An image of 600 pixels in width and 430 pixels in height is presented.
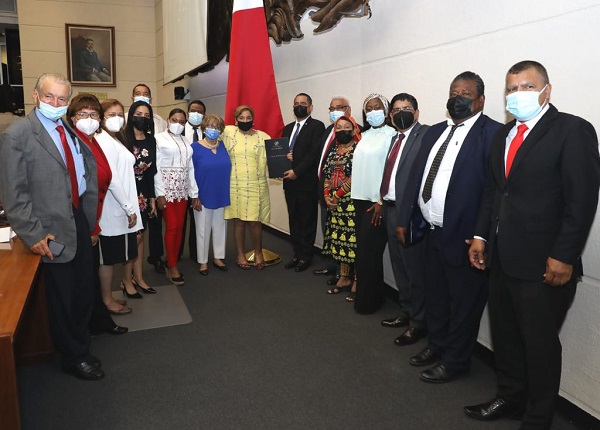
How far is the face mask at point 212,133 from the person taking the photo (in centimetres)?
412

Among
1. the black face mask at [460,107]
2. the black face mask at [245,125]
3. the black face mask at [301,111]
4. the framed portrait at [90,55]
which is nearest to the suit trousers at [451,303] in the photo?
the black face mask at [460,107]

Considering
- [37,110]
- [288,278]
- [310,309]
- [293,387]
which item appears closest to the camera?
[37,110]

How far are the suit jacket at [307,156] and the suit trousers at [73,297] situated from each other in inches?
84.0

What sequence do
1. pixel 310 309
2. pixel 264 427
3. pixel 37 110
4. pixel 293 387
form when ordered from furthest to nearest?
1. pixel 310 309
2. pixel 293 387
3. pixel 37 110
4. pixel 264 427

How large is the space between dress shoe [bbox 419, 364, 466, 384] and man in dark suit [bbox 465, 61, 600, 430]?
48cm

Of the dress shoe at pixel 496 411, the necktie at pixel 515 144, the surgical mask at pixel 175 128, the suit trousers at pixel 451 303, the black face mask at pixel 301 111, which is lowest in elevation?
the dress shoe at pixel 496 411

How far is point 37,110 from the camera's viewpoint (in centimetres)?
230

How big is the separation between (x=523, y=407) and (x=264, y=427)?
117 cm

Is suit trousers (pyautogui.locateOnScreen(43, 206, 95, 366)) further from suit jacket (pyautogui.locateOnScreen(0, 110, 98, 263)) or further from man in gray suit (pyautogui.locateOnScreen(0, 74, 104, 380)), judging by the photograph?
suit jacket (pyautogui.locateOnScreen(0, 110, 98, 263))

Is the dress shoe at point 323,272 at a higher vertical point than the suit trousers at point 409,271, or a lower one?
lower

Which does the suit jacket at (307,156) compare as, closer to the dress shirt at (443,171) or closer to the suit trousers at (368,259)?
the suit trousers at (368,259)

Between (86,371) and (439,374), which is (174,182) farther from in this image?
(439,374)

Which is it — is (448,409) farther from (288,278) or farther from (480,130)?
(288,278)

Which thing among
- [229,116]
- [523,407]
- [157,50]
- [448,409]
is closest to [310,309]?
[448,409]
